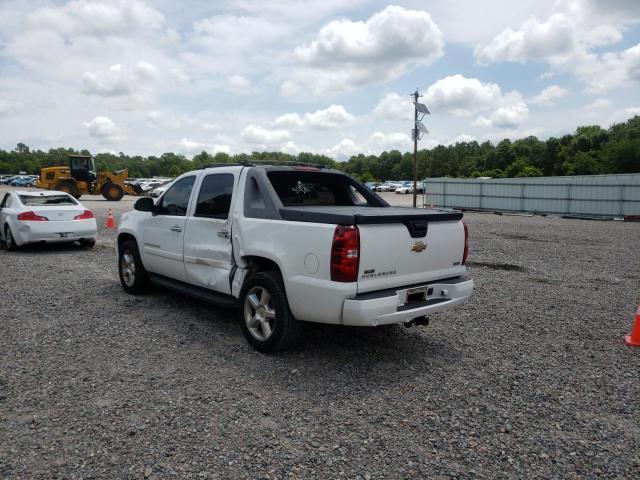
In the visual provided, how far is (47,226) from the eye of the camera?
35.3ft

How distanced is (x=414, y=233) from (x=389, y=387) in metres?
1.35

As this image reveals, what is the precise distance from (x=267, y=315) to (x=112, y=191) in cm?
3078

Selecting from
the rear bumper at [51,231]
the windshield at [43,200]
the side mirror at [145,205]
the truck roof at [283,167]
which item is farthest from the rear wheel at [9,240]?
the truck roof at [283,167]

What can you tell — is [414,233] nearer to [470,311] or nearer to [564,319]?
[470,311]

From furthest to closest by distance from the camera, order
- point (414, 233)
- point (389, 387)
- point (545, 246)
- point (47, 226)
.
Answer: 1. point (545, 246)
2. point (47, 226)
3. point (414, 233)
4. point (389, 387)

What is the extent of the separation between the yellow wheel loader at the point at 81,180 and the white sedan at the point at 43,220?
830 inches

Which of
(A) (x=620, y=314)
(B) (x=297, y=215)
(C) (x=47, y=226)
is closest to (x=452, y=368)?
(B) (x=297, y=215)

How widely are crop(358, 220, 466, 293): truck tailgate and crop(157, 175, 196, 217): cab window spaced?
9.06 ft

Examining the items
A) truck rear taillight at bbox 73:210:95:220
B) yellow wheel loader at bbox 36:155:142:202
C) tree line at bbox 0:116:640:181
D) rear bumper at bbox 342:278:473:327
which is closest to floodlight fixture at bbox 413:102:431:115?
tree line at bbox 0:116:640:181

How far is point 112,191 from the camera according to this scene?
1266 inches

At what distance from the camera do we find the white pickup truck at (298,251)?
3.99 m

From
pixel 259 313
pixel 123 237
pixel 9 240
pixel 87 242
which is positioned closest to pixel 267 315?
pixel 259 313

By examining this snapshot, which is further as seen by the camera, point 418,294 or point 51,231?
point 51,231

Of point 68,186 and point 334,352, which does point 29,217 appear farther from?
point 68,186
